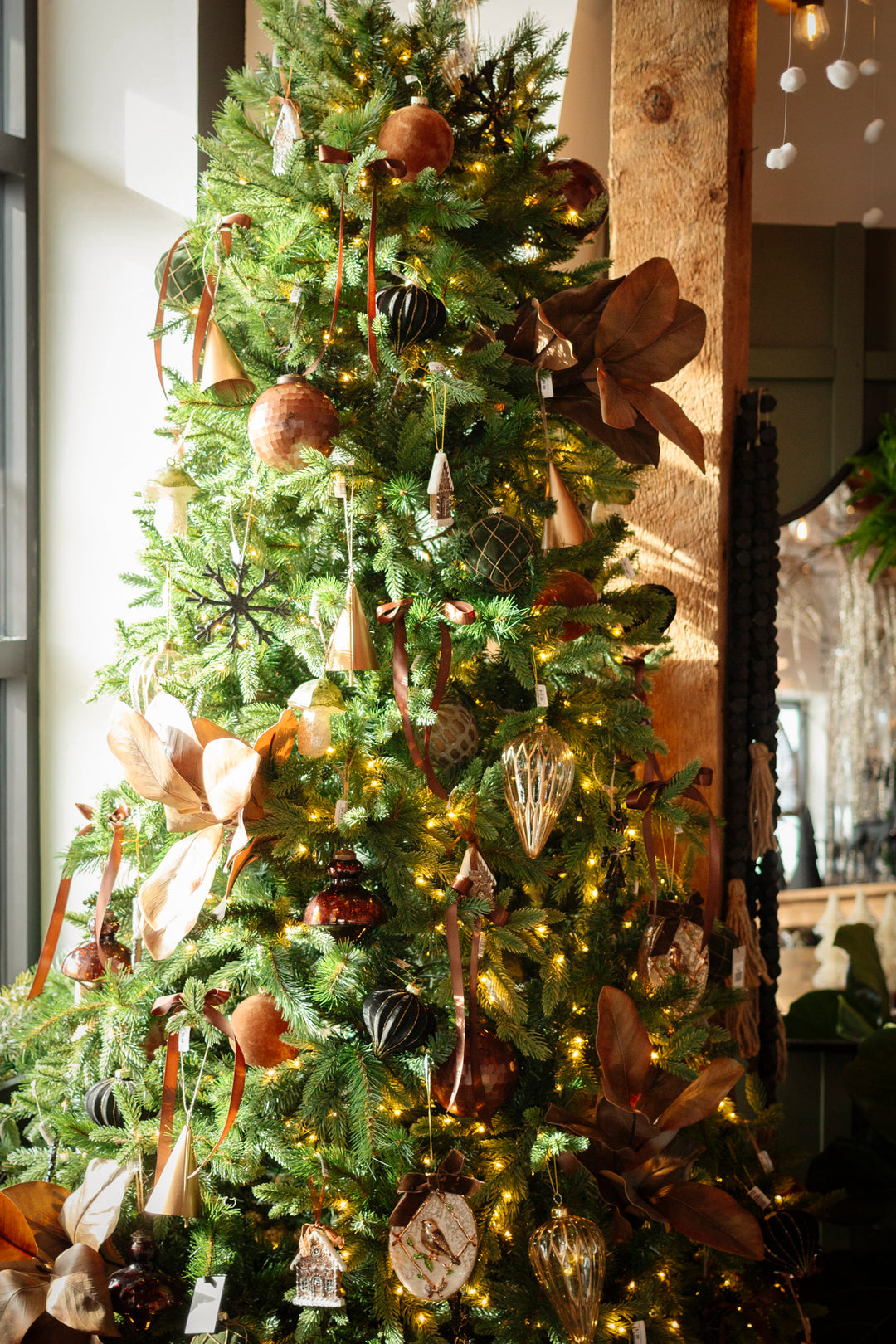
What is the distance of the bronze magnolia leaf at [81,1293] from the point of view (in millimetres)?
994

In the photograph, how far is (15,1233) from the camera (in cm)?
107

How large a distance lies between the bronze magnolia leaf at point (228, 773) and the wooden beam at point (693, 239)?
1.05m

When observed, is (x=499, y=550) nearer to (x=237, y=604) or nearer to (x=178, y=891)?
(x=237, y=604)

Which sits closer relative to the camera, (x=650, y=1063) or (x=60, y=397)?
(x=650, y=1063)

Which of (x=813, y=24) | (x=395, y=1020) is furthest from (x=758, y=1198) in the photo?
(x=813, y=24)

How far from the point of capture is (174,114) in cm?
176

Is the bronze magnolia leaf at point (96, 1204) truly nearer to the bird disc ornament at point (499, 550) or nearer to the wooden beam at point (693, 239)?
the bird disc ornament at point (499, 550)

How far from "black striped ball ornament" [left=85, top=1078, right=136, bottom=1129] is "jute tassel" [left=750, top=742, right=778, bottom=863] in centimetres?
114

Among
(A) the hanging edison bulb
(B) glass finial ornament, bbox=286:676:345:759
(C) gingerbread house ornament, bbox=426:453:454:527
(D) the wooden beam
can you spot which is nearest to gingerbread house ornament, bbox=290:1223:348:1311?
(B) glass finial ornament, bbox=286:676:345:759


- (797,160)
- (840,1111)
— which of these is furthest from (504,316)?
(797,160)

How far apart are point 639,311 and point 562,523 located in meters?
0.27

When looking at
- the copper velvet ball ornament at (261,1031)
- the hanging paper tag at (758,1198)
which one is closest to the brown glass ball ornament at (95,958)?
the copper velvet ball ornament at (261,1031)

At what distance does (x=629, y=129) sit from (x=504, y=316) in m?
0.97

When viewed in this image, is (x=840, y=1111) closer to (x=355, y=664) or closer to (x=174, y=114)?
(x=355, y=664)
